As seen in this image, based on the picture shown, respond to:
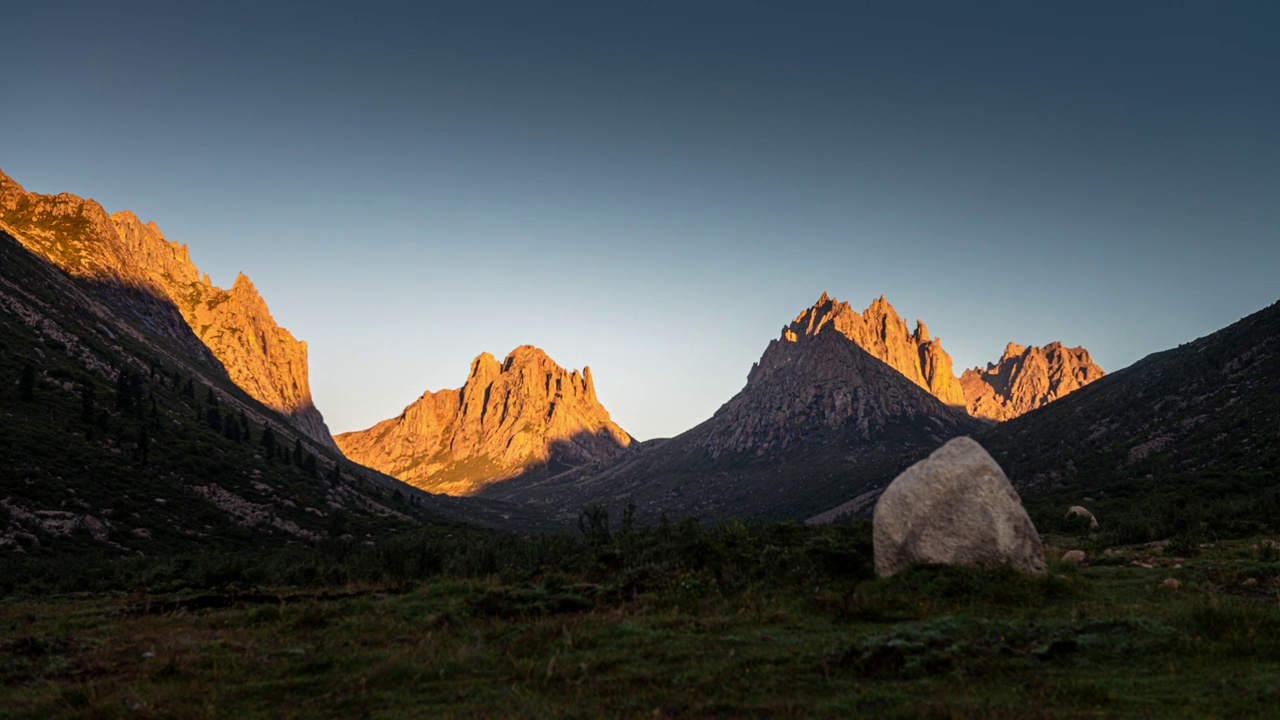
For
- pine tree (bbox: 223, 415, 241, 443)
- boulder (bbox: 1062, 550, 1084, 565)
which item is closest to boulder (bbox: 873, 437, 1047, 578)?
boulder (bbox: 1062, 550, 1084, 565)

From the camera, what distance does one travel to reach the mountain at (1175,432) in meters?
69.1

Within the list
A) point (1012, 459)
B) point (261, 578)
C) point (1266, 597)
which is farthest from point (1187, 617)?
point (1012, 459)

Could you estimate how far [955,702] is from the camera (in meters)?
9.02

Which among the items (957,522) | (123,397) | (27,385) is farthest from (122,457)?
(957,522)

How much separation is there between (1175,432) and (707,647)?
11469 centimetres

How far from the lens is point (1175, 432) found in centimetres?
9419

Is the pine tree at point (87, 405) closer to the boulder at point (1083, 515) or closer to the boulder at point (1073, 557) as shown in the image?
the boulder at point (1073, 557)

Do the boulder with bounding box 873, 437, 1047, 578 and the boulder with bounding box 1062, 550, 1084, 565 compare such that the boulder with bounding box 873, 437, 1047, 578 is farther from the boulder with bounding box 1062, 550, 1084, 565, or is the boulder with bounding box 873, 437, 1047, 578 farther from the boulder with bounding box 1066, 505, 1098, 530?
the boulder with bounding box 1066, 505, 1098, 530

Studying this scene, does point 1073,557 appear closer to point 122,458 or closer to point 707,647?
point 707,647

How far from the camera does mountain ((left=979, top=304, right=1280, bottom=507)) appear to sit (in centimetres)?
6906

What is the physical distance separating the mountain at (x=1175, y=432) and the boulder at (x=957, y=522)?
146 feet

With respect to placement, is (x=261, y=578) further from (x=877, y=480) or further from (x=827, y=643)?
(x=877, y=480)

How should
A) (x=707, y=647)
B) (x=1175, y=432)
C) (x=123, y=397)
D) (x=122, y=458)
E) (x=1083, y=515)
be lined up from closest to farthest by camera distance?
(x=707, y=647)
(x=1083, y=515)
(x=122, y=458)
(x=123, y=397)
(x=1175, y=432)

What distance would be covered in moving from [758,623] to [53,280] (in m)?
181
